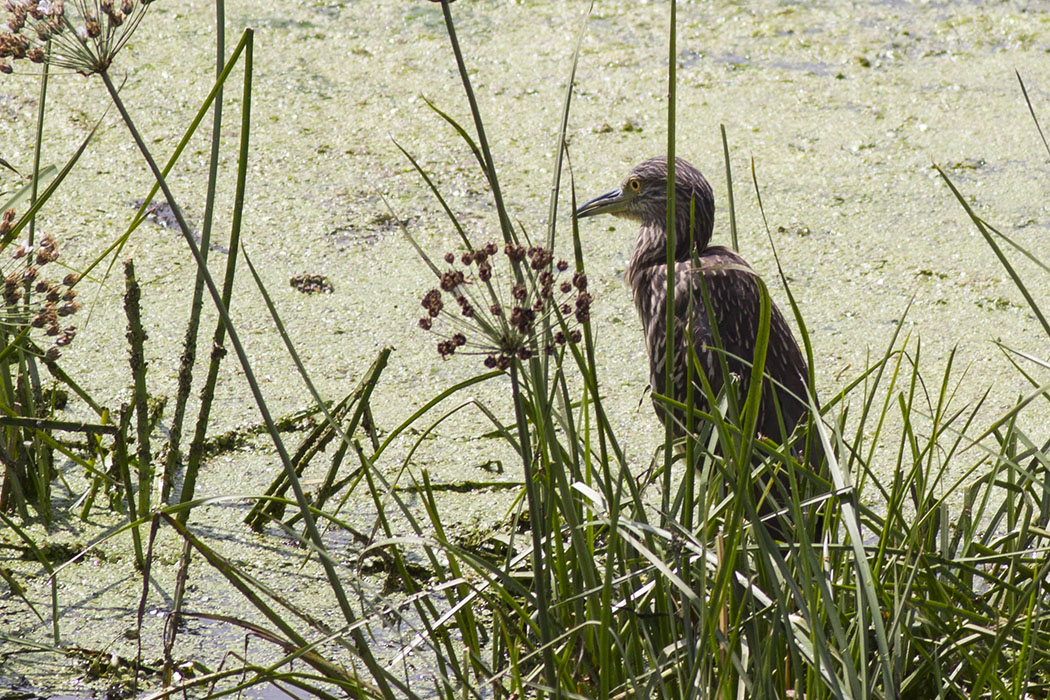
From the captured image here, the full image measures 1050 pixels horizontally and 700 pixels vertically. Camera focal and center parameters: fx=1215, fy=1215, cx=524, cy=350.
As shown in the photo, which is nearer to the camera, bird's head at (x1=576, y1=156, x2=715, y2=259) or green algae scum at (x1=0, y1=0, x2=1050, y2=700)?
green algae scum at (x1=0, y1=0, x2=1050, y2=700)

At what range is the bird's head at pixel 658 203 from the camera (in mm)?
2576

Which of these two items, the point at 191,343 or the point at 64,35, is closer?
the point at 64,35

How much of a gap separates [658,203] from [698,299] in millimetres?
439

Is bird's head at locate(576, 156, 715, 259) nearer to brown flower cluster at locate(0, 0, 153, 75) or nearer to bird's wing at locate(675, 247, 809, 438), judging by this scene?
bird's wing at locate(675, 247, 809, 438)

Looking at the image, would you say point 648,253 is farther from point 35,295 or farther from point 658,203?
point 35,295

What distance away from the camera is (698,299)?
91.7 inches

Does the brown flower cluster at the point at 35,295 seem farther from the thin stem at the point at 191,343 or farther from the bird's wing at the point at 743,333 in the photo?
the bird's wing at the point at 743,333

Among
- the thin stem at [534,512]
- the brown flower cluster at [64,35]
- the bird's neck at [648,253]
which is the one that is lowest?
the thin stem at [534,512]

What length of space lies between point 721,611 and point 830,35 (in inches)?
119

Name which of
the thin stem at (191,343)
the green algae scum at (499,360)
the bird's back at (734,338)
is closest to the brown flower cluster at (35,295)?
the green algae scum at (499,360)

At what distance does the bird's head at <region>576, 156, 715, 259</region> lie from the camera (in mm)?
2576

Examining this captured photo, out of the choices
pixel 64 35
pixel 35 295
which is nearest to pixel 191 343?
pixel 35 295

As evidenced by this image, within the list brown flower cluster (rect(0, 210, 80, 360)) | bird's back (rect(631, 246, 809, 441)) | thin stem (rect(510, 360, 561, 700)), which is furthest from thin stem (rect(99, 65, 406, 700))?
bird's back (rect(631, 246, 809, 441))

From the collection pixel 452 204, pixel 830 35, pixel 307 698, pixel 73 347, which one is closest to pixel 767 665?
pixel 307 698
